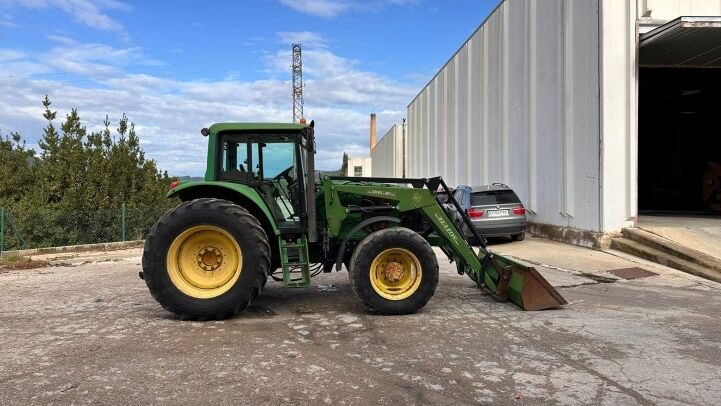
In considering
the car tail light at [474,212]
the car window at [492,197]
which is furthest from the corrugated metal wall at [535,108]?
the car tail light at [474,212]

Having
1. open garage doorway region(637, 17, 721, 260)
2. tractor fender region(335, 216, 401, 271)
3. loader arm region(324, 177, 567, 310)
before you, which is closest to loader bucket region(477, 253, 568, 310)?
loader arm region(324, 177, 567, 310)

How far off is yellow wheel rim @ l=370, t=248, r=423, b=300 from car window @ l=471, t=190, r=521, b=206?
26.0ft

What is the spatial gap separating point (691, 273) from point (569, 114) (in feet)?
17.9

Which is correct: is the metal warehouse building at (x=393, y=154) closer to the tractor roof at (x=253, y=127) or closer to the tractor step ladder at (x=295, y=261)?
the tractor roof at (x=253, y=127)

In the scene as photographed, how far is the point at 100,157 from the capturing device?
1730 cm

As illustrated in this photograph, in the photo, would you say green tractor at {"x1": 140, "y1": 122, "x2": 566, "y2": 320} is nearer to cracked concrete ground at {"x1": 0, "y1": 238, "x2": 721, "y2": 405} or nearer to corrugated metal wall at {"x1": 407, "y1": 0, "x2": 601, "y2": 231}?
cracked concrete ground at {"x1": 0, "y1": 238, "x2": 721, "y2": 405}

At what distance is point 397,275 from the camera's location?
637 centimetres

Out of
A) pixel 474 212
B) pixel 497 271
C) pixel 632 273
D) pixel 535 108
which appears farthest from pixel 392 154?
pixel 497 271

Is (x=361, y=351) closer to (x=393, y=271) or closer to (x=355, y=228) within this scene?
(x=393, y=271)

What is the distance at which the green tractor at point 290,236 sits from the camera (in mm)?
6039

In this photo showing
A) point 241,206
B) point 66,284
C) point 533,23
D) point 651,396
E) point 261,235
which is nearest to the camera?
point 651,396

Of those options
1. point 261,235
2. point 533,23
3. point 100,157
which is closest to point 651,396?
point 261,235

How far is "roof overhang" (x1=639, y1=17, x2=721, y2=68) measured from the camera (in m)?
11.3

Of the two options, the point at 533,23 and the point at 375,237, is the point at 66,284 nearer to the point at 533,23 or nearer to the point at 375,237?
the point at 375,237
